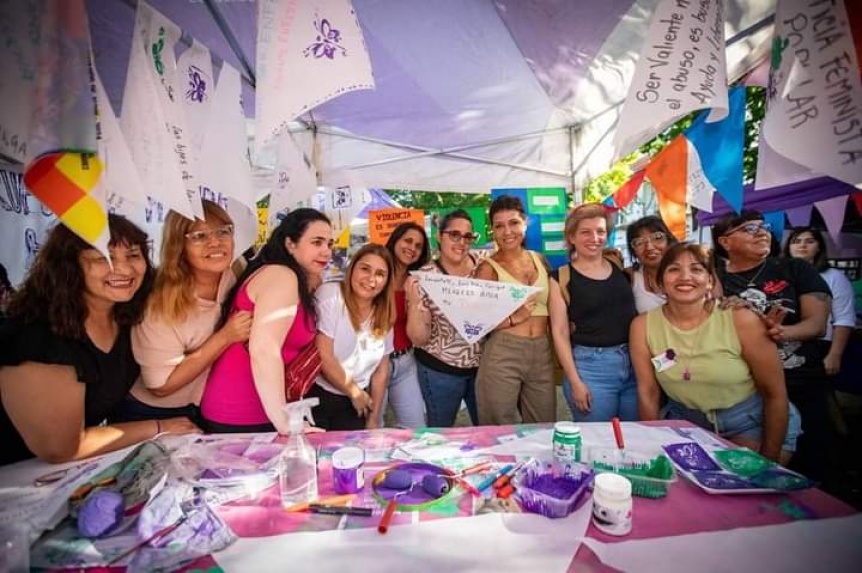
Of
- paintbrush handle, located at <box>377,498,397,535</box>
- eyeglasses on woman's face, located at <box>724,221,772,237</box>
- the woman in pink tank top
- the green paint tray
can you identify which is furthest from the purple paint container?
eyeglasses on woman's face, located at <box>724,221,772,237</box>

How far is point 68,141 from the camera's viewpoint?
1124mm

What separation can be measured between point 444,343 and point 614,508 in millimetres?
1708

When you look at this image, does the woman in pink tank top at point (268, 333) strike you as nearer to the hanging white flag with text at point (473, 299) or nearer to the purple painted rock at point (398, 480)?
the purple painted rock at point (398, 480)

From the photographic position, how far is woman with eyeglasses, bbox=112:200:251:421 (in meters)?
1.70

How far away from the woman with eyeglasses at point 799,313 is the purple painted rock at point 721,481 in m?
1.62

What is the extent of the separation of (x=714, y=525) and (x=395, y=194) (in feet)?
42.4

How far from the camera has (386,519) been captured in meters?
1.03

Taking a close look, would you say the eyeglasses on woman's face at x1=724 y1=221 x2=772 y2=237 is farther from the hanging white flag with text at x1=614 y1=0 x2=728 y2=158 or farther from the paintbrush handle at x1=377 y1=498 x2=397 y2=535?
the paintbrush handle at x1=377 y1=498 x2=397 y2=535

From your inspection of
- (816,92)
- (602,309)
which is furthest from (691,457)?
(816,92)

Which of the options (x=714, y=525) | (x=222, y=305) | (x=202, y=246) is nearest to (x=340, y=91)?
(x=202, y=246)

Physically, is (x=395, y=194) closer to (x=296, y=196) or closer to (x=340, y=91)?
(x=296, y=196)

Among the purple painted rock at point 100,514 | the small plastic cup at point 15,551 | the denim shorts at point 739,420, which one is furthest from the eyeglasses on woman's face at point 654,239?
Result: the small plastic cup at point 15,551

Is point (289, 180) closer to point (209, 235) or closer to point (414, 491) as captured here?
point (209, 235)

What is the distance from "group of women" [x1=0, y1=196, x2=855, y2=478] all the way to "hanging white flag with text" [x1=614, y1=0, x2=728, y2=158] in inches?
32.3
